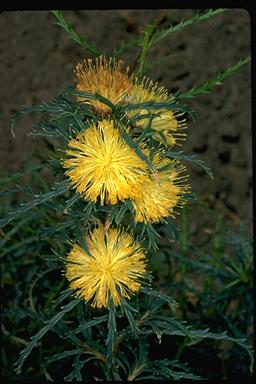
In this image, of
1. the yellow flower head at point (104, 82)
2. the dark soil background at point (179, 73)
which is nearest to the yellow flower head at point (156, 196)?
the yellow flower head at point (104, 82)

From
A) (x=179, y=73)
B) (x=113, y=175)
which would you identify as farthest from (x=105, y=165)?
(x=179, y=73)

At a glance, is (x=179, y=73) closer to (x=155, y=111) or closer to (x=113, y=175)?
(x=155, y=111)

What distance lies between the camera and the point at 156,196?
1282 mm

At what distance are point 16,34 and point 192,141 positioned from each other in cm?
76

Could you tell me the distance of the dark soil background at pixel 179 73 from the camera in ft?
→ 9.18

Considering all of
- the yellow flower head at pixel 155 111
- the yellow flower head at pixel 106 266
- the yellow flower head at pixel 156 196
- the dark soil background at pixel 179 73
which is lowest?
the yellow flower head at pixel 106 266

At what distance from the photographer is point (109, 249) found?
1.32 metres

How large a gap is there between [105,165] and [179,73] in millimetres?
1668

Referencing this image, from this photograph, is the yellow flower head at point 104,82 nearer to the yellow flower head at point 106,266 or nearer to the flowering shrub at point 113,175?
the flowering shrub at point 113,175

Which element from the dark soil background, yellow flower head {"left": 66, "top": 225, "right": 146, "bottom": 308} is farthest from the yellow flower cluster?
the dark soil background

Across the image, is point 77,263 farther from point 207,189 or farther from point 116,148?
point 207,189

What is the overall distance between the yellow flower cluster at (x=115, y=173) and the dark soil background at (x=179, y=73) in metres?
1.44

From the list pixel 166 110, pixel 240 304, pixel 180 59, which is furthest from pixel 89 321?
pixel 180 59

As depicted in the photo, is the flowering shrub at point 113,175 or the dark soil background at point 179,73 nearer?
the flowering shrub at point 113,175
